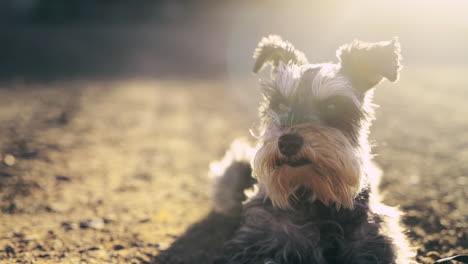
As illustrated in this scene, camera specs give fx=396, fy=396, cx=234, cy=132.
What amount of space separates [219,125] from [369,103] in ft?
18.5

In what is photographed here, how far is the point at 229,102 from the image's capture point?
11.6 meters

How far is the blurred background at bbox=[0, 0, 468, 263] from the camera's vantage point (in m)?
4.32

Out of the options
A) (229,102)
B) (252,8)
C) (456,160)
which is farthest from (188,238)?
(252,8)

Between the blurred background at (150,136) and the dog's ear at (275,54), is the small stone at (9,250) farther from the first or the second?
the dog's ear at (275,54)

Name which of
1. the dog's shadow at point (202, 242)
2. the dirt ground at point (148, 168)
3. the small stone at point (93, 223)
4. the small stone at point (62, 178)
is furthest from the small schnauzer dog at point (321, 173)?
the small stone at point (62, 178)

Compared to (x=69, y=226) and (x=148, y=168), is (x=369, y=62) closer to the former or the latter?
(x=69, y=226)

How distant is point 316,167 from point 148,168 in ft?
13.2

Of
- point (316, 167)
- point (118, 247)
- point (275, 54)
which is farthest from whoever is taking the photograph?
point (275, 54)

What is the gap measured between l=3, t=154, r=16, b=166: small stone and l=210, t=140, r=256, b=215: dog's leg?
3119mm

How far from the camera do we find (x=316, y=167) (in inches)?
130

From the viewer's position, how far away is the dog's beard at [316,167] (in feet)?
10.6

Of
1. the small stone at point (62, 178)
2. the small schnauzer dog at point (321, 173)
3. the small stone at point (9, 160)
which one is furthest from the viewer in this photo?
the small stone at point (9, 160)

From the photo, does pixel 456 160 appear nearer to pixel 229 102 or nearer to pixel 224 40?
pixel 229 102

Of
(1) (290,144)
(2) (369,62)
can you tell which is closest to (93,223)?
(1) (290,144)
